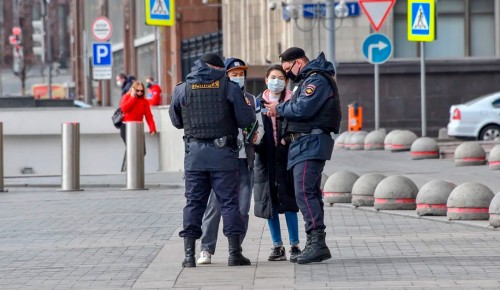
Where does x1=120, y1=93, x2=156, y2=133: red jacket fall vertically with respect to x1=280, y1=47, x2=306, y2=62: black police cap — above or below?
below

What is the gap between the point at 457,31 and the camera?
4238 cm

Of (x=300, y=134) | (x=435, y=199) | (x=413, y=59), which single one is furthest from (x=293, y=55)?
(x=413, y=59)

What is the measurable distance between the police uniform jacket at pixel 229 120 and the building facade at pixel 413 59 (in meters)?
28.6

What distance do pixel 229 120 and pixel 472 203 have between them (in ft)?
13.7

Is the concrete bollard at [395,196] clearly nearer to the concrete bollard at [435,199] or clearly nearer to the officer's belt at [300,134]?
the concrete bollard at [435,199]

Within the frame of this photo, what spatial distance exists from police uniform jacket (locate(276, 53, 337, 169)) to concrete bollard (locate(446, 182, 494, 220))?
3531 mm

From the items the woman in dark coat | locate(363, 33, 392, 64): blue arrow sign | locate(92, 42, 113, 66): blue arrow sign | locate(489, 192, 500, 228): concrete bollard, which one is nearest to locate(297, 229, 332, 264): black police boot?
the woman in dark coat

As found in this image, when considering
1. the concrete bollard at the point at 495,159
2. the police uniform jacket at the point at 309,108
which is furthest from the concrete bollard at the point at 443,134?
the police uniform jacket at the point at 309,108

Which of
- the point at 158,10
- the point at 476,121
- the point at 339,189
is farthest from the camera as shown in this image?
the point at 476,121

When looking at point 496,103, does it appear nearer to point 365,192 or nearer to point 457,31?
point 457,31

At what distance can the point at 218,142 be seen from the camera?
11.9 m

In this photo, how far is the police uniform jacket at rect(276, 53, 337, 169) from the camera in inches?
471

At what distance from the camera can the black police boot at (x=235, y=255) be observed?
39.0ft

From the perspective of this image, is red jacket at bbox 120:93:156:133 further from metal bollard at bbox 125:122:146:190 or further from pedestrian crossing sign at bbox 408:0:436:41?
pedestrian crossing sign at bbox 408:0:436:41
